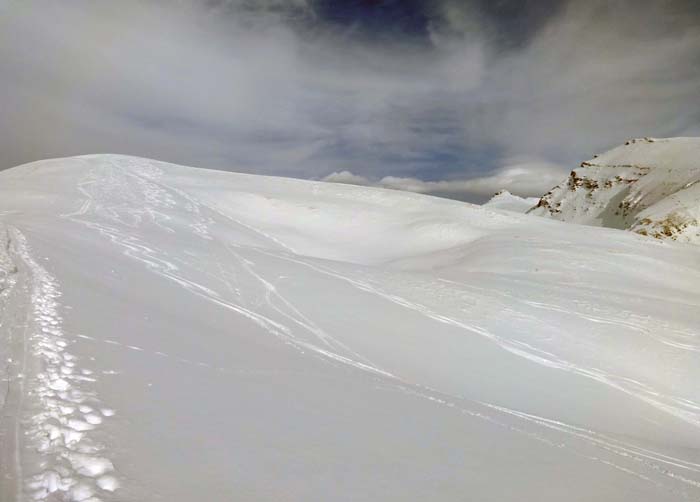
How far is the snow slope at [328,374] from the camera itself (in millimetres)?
2838

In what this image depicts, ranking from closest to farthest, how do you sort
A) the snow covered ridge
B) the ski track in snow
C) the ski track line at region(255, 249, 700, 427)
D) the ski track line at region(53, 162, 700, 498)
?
the ski track in snow < the ski track line at region(53, 162, 700, 498) < the ski track line at region(255, 249, 700, 427) < the snow covered ridge

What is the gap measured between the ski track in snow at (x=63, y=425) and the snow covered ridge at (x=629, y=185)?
191 feet

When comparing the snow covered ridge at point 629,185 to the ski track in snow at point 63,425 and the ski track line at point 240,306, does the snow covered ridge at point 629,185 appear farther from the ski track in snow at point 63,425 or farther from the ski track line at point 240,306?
the ski track in snow at point 63,425

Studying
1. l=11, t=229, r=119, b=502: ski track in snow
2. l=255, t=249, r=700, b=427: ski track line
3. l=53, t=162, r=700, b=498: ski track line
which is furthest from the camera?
l=255, t=249, r=700, b=427: ski track line

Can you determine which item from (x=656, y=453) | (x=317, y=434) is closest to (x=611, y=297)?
(x=656, y=453)

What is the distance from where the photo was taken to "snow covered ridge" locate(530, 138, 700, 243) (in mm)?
68875

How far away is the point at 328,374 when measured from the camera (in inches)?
204

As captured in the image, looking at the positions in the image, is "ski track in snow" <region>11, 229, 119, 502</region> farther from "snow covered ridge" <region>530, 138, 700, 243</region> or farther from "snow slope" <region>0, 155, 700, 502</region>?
"snow covered ridge" <region>530, 138, 700, 243</region>

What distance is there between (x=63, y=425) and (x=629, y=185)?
10666 cm

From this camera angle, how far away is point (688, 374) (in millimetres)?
7262

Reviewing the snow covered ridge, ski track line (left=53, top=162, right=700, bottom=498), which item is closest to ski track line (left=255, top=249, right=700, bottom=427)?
ski track line (left=53, top=162, right=700, bottom=498)

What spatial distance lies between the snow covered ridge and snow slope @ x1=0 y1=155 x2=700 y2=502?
49.3 m

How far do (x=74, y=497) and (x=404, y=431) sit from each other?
9.07 ft

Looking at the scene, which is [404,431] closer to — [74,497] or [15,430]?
[74,497]
